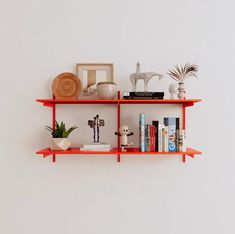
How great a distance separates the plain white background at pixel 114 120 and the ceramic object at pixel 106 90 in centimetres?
18

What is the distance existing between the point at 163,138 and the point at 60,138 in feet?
2.12

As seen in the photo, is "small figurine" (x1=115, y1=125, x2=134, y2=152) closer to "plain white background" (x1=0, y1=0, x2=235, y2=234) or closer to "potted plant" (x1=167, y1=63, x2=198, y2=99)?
"plain white background" (x1=0, y1=0, x2=235, y2=234)

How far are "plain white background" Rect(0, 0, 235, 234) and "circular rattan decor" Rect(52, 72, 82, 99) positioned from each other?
13 cm

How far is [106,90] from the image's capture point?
5.76 feet

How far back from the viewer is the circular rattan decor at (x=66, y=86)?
182 cm

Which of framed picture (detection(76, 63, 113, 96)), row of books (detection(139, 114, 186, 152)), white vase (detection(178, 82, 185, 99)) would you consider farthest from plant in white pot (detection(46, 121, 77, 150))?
white vase (detection(178, 82, 185, 99))

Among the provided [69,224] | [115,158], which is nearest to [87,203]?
[69,224]

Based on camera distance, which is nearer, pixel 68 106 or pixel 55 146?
pixel 55 146

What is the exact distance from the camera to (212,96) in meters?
1.95

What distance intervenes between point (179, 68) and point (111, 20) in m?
0.58

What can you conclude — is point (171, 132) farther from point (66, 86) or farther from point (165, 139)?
point (66, 86)

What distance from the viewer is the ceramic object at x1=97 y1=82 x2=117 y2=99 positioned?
5.75 feet

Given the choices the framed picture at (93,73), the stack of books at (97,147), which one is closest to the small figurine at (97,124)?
the stack of books at (97,147)

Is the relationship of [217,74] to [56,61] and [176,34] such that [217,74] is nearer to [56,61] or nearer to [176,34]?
[176,34]
